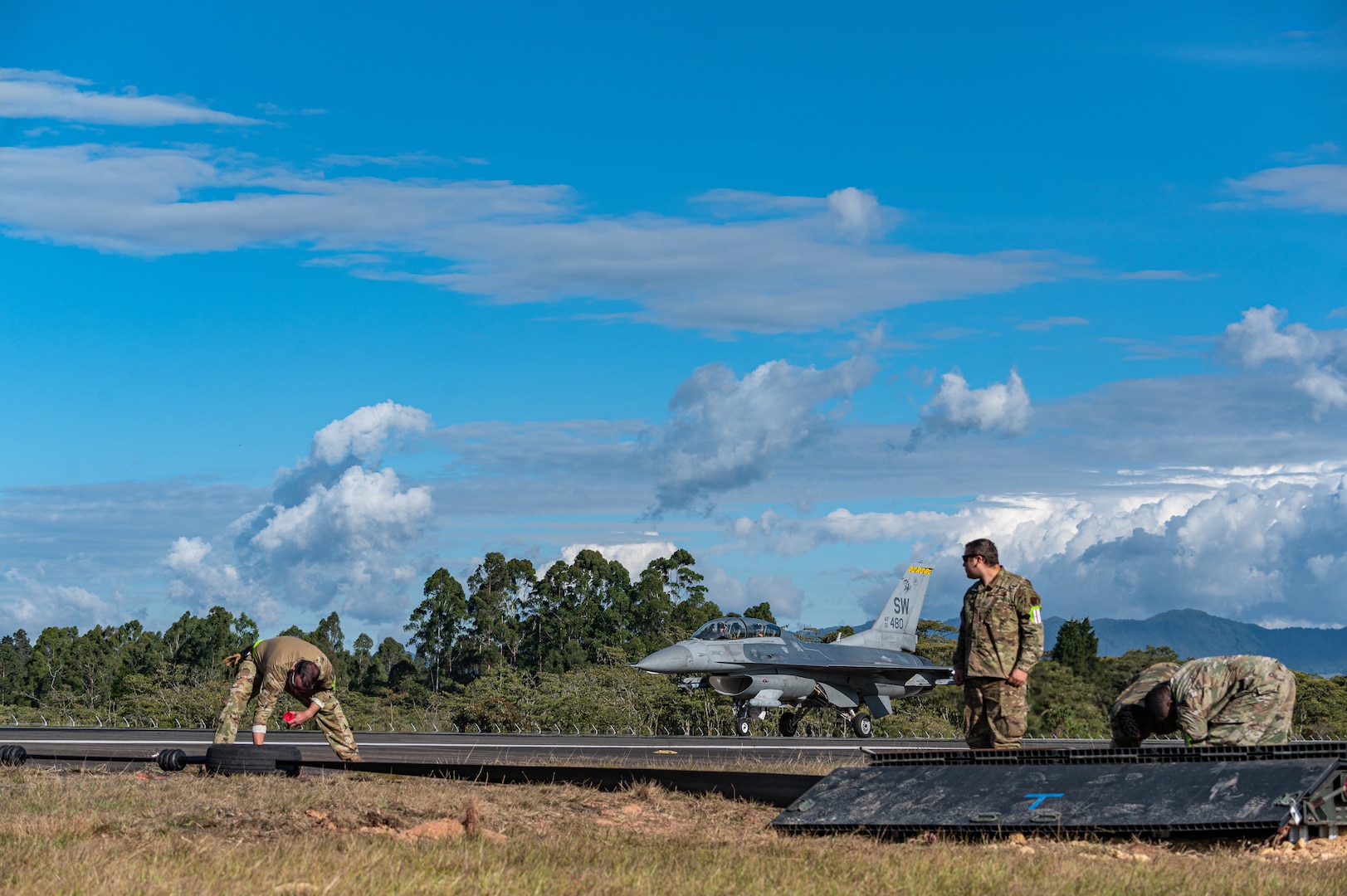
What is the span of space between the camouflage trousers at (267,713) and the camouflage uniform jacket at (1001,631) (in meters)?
6.39

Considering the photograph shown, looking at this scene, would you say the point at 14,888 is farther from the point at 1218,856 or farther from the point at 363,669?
the point at 363,669

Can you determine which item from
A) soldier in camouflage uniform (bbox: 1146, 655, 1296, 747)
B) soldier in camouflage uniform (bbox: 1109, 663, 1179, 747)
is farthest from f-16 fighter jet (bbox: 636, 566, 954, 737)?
soldier in camouflage uniform (bbox: 1146, 655, 1296, 747)

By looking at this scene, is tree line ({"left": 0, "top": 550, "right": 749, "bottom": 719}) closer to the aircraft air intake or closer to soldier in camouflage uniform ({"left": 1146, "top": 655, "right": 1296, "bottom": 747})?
the aircraft air intake

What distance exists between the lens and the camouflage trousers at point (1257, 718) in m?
9.74

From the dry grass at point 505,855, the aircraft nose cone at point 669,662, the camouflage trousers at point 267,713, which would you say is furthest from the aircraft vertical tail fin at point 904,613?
the dry grass at point 505,855

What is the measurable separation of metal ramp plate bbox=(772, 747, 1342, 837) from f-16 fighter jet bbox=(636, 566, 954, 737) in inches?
872

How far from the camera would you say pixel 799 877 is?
294 inches

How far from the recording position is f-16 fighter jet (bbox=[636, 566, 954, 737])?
33344mm

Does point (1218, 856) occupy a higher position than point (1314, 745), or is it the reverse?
point (1314, 745)

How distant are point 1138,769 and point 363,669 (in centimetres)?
7715

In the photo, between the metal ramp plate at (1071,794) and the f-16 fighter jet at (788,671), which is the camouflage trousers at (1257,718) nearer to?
the metal ramp plate at (1071,794)

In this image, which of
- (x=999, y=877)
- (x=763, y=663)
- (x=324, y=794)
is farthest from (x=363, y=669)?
(x=999, y=877)

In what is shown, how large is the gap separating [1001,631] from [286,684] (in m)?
7.20

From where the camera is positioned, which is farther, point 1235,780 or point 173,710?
point 173,710
